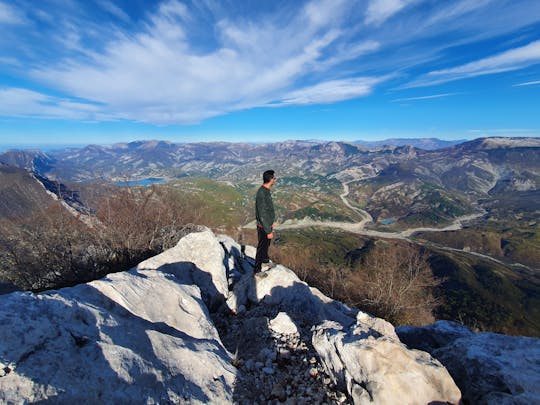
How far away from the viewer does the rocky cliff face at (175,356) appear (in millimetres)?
3986

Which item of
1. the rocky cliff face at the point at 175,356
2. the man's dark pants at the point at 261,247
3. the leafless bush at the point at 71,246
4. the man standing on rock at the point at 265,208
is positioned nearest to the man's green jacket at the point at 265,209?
the man standing on rock at the point at 265,208

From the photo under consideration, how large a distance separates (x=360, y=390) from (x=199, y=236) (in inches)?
407

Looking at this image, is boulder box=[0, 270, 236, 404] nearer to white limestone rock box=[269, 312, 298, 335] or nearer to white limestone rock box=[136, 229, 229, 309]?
white limestone rock box=[269, 312, 298, 335]

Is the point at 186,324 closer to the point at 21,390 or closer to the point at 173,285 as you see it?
the point at 173,285

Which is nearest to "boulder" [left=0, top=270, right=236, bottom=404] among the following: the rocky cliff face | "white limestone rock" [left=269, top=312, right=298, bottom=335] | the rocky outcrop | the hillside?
the rocky cliff face

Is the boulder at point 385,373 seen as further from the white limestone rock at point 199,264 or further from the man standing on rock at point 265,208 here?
the white limestone rock at point 199,264

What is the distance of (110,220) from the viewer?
16516 mm

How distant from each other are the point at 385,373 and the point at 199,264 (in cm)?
933

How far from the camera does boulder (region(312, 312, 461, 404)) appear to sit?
551 centimetres

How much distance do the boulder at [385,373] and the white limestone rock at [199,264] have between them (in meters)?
6.50

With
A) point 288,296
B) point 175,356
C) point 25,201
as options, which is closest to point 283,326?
point 288,296

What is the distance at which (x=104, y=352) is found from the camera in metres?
4.64

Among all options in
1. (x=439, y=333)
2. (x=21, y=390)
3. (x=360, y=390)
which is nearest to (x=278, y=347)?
(x=360, y=390)

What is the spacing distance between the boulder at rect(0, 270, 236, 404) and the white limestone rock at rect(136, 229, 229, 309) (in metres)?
4.16
